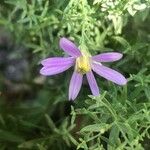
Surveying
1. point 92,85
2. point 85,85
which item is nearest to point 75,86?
point 92,85

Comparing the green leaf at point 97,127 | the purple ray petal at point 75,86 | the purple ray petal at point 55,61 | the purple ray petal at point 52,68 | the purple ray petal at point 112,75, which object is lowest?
the green leaf at point 97,127

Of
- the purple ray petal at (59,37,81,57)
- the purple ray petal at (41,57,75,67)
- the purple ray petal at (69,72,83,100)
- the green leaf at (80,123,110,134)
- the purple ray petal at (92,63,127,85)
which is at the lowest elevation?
the green leaf at (80,123,110,134)

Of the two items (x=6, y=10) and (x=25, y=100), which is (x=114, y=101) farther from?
(x=25, y=100)

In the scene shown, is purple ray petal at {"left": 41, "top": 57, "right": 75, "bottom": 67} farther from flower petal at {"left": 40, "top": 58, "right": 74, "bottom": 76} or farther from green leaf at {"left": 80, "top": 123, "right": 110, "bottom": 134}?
green leaf at {"left": 80, "top": 123, "right": 110, "bottom": 134}

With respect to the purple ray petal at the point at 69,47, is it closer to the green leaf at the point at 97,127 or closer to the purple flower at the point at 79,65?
the purple flower at the point at 79,65

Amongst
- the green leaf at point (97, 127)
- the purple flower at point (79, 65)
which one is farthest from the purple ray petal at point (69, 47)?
the green leaf at point (97, 127)

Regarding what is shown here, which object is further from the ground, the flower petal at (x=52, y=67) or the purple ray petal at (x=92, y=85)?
the flower petal at (x=52, y=67)

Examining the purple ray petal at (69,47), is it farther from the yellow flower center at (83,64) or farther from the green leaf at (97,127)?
the green leaf at (97,127)

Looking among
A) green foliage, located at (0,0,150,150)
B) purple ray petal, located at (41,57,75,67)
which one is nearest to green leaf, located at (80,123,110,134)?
green foliage, located at (0,0,150,150)

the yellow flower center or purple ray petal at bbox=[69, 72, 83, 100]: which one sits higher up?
the yellow flower center
